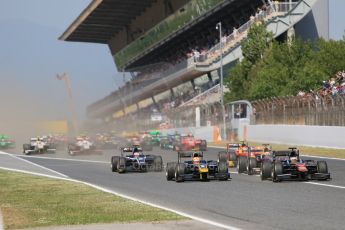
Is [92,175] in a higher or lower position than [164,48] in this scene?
lower

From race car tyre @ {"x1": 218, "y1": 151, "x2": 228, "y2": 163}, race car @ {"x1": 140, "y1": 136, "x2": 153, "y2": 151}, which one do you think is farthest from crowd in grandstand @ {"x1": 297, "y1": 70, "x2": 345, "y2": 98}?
race car @ {"x1": 140, "y1": 136, "x2": 153, "y2": 151}

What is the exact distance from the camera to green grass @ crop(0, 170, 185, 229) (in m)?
12.5

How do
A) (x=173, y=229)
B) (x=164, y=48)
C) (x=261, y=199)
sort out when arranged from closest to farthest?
(x=173, y=229) < (x=261, y=199) < (x=164, y=48)

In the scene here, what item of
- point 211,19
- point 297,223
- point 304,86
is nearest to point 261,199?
point 297,223

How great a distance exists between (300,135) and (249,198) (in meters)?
25.4

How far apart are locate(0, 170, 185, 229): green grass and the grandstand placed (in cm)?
4608

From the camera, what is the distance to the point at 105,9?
330 ft

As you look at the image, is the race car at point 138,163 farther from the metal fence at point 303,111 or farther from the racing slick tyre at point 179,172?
the metal fence at point 303,111

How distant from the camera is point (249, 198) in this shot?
52.9 feet

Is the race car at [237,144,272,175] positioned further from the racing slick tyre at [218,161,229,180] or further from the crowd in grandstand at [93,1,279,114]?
the crowd in grandstand at [93,1,279,114]

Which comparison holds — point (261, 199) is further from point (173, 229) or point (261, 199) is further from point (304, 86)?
point (304, 86)

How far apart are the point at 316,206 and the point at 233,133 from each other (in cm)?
3926

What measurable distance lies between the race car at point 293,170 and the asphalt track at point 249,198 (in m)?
0.36

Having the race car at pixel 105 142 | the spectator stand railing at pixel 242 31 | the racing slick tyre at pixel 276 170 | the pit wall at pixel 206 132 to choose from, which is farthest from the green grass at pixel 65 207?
the spectator stand railing at pixel 242 31
